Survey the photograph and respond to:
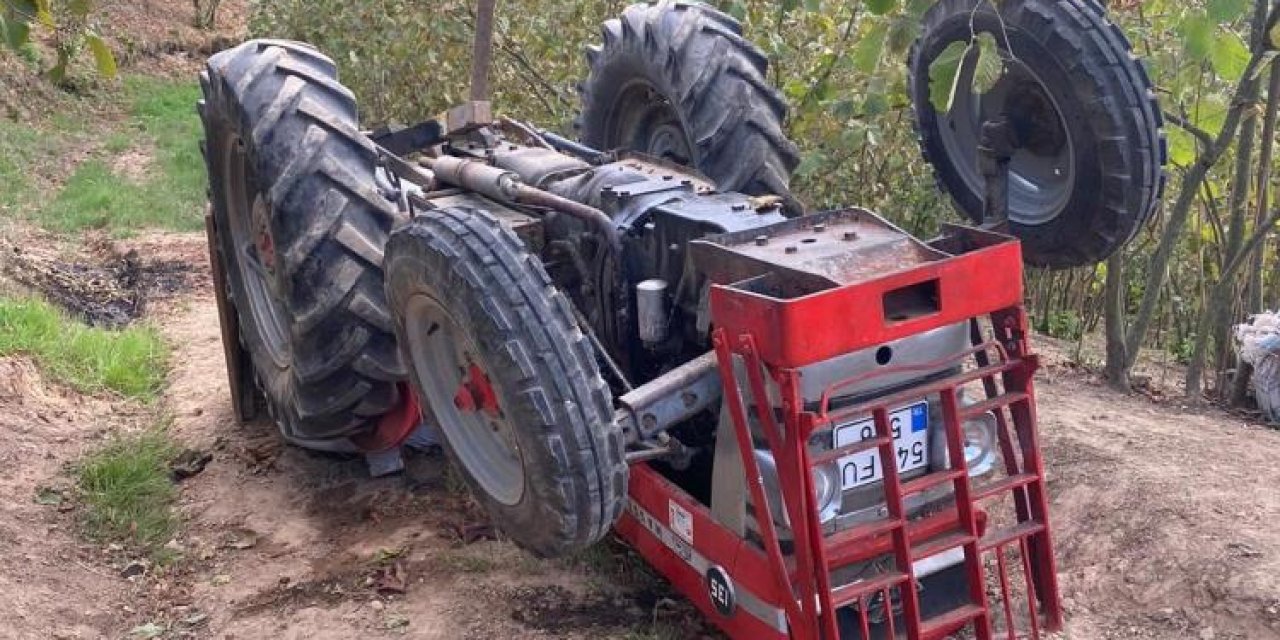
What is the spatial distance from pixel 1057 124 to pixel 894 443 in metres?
1.36

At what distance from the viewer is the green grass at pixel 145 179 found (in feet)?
33.2

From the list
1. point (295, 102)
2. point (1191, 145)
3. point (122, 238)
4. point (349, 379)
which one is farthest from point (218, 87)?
point (122, 238)

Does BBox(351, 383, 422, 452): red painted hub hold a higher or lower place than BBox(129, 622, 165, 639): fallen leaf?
higher

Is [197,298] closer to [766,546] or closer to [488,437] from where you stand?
[488,437]

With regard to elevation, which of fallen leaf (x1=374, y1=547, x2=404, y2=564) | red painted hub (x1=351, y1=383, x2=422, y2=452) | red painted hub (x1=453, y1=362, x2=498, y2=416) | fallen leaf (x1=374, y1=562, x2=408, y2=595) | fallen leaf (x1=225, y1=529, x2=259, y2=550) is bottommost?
fallen leaf (x1=374, y1=562, x2=408, y2=595)

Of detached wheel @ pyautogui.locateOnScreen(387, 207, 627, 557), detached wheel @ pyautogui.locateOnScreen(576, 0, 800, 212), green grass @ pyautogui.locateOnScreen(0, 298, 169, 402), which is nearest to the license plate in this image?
detached wheel @ pyautogui.locateOnScreen(387, 207, 627, 557)

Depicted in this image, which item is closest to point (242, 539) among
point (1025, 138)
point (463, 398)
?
point (463, 398)

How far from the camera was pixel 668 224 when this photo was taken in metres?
4.11

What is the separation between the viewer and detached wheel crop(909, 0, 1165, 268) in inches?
155

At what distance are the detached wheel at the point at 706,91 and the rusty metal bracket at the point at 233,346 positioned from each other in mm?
1842

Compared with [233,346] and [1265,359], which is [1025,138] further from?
[233,346]

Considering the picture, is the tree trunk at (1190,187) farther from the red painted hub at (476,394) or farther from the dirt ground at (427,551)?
the red painted hub at (476,394)

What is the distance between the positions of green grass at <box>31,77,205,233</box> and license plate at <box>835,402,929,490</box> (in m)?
7.48

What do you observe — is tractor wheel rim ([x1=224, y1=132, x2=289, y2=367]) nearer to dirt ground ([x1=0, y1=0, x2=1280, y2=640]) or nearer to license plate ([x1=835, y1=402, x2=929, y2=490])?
dirt ground ([x1=0, y1=0, x2=1280, y2=640])
